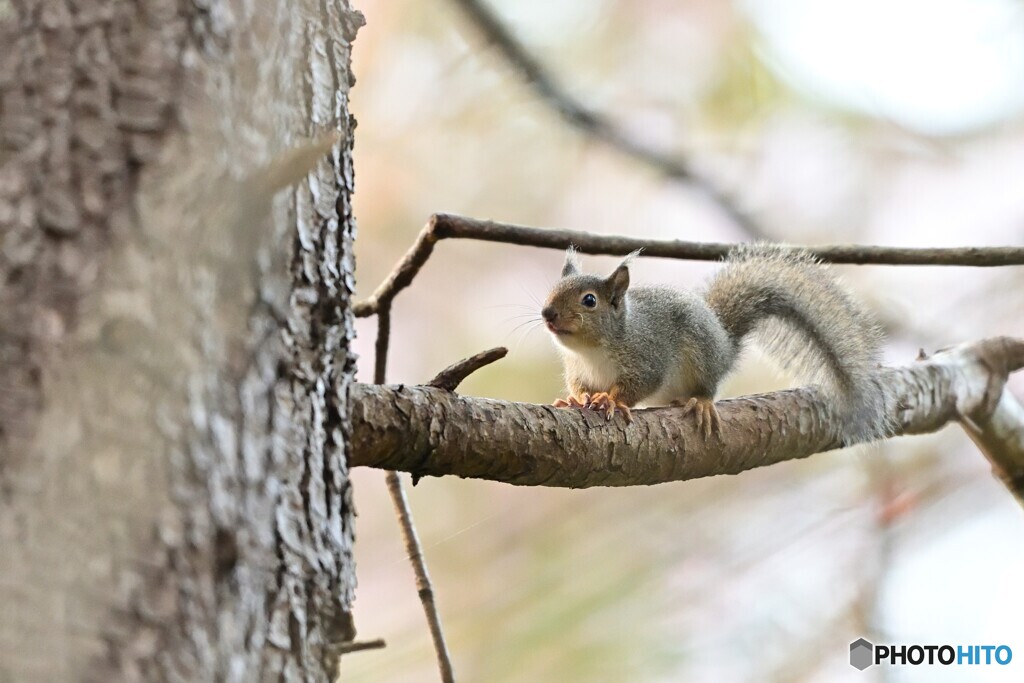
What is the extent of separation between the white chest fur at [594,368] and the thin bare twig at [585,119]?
67cm

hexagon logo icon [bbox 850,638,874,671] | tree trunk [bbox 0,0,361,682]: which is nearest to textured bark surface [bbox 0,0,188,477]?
tree trunk [bbox 0,0,361,682]

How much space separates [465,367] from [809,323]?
1.13 meters

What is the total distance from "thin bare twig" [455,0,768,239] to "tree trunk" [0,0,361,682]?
135cm

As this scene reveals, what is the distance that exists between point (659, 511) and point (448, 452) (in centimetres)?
179

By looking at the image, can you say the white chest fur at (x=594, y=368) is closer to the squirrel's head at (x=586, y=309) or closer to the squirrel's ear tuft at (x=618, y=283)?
the squirrel's head at (x=586, y=309)

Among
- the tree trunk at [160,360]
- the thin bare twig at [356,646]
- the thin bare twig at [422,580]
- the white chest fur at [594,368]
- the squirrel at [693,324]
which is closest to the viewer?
the tree trunk at [160,360]

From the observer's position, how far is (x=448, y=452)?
49.9 inches

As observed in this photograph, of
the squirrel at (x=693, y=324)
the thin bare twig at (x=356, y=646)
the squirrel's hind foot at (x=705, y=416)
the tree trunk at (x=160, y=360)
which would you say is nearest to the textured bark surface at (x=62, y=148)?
the tree trunk at (x=160, y=360)

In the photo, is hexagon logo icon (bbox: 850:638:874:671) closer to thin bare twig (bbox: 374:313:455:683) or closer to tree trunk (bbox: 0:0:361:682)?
thin bare twig (bbox: 374:313:455:683)

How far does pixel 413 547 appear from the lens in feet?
4.81

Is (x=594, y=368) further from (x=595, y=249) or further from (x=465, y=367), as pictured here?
(x=465, y=367)

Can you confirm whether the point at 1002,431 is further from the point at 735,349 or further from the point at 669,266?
the point at 669,266

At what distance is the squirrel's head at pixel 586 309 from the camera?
7.45ft

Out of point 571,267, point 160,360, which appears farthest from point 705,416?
point 160,360
